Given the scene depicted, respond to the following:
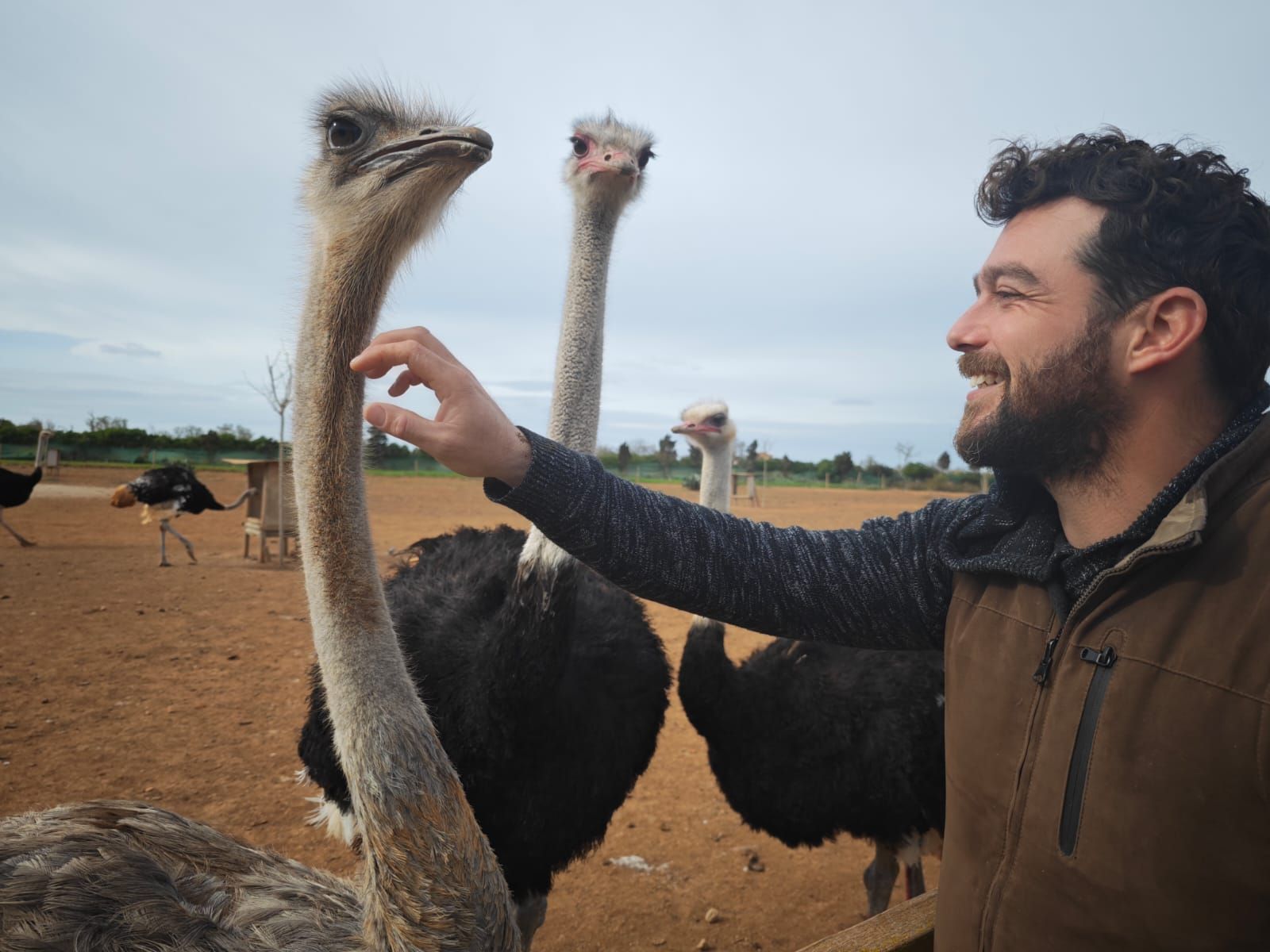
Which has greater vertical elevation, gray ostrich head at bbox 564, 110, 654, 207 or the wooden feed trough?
gray ostrich head at bbox 564, 110, 654, 207

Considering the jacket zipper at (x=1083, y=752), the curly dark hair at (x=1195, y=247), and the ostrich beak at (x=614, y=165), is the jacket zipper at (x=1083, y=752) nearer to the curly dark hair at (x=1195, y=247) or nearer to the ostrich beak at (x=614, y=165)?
the curly dark hair at (x=1195, y=247)

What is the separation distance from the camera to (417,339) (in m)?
1.32

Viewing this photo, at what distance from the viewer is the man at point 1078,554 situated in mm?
1040

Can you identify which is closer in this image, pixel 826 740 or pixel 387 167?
pixel 387 167

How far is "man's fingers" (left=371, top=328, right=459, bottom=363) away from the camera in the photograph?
1.31m

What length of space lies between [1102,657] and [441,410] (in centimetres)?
100

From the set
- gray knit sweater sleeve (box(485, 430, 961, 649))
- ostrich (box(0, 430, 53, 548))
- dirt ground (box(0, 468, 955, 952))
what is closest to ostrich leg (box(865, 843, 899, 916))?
dirt ground (box(0, 468, 955, 952))

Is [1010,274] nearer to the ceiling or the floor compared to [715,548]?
nearer to the ceiling

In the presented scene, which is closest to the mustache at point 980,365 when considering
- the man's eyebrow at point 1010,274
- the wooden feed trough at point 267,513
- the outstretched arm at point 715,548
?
the man's eyebrow at point 1010,274

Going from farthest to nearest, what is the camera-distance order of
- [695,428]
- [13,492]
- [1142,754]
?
[13,492], [695,428], [1142,754]

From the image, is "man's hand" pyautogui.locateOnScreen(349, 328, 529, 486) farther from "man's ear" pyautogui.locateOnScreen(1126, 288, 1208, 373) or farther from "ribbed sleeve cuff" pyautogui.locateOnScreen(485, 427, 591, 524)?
"man's ear" pyautogui.locateOnScreen(1126, 288, 1208, 373)

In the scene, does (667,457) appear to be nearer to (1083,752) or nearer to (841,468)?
(841,468)

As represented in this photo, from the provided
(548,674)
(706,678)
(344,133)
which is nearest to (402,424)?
(344,133)

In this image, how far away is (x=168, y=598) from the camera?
765 cm
